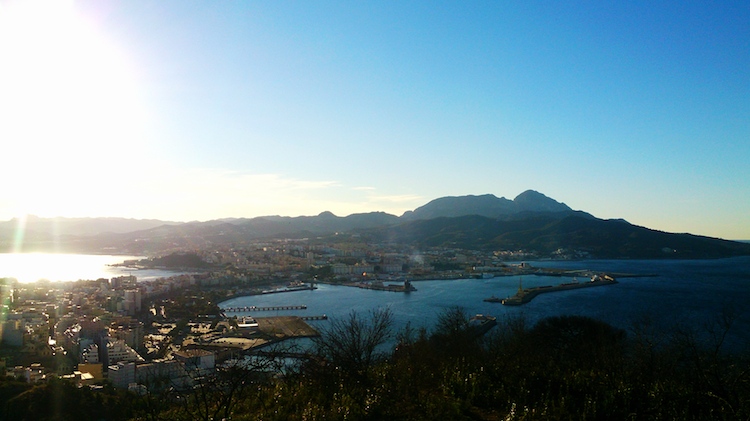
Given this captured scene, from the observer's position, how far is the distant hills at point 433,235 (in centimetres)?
3062

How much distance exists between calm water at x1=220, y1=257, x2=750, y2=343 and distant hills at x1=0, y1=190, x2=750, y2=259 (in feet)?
37.4

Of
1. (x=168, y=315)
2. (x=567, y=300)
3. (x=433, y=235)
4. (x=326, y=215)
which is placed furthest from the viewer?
(x=326, y=215)

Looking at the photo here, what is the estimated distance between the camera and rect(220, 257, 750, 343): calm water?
1047 cm

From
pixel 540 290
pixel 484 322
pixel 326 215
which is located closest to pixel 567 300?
pixel 540 290

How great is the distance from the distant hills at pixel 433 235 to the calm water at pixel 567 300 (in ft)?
37.4

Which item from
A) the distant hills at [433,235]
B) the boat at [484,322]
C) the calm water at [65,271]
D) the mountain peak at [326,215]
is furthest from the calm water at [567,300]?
the mountain peak at [326,215]

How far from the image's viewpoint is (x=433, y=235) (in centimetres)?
3906

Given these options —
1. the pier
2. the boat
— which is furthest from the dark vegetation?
the pier

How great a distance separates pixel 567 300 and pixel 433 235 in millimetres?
25625

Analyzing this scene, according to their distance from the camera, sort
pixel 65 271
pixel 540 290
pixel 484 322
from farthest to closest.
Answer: pixel 65 271
pixel 540 290
pixel 484 322

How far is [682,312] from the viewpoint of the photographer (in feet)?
35.2

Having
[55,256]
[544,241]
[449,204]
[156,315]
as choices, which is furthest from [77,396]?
[449,204]

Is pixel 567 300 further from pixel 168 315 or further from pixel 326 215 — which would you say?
pixel 326 215

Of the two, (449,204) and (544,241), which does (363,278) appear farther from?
(449,204)
